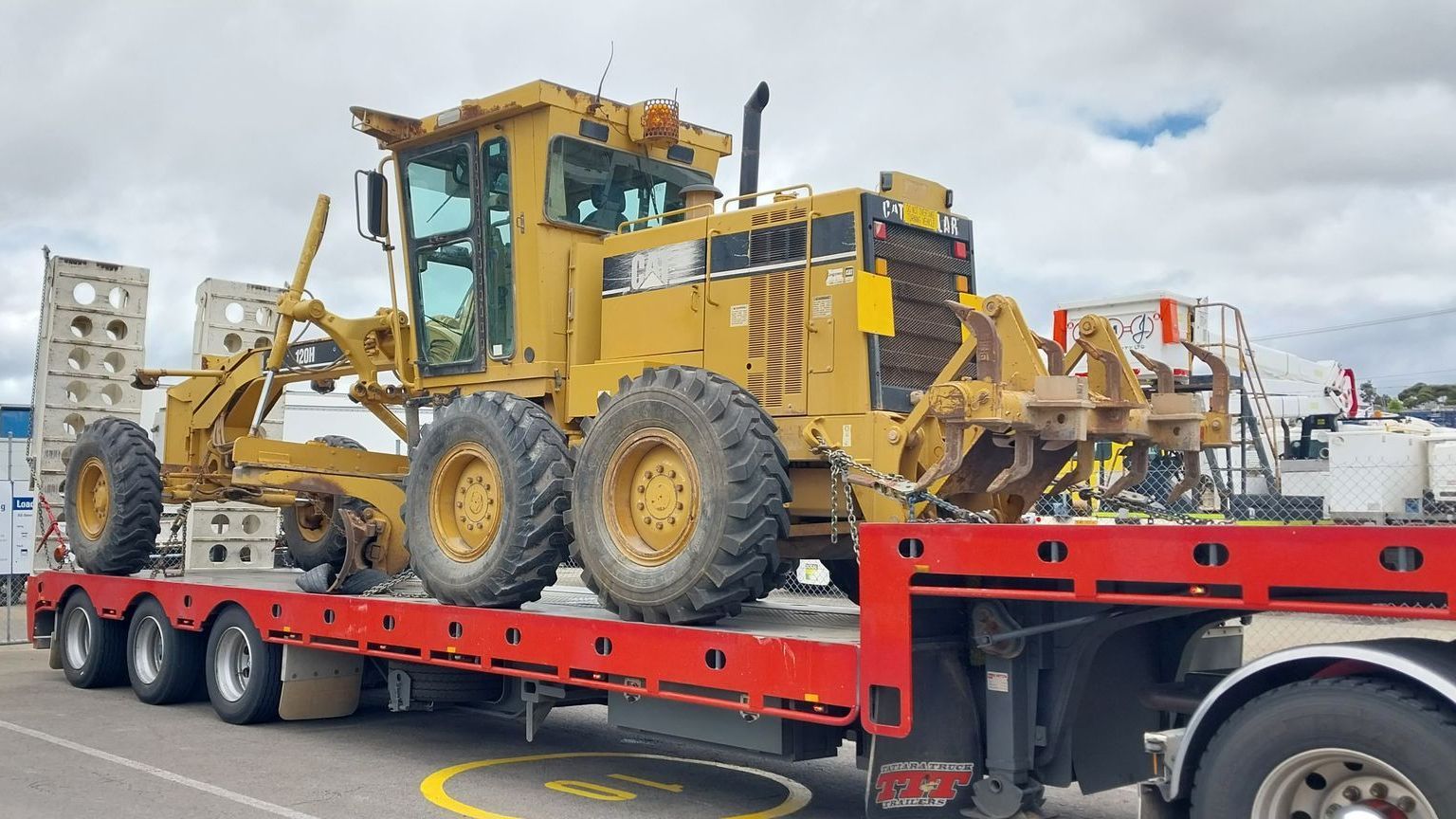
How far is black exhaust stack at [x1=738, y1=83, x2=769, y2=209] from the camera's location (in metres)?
8.77

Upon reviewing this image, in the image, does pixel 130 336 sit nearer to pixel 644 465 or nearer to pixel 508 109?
pixel 508 109

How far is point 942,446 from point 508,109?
3.84m

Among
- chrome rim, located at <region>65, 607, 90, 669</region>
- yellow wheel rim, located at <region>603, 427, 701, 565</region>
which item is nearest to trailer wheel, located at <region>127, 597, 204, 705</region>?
chrome rim, located at <region>65, 607, 90, 669</region>

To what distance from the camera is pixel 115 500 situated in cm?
1149

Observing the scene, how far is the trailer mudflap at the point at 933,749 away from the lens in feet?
18.6

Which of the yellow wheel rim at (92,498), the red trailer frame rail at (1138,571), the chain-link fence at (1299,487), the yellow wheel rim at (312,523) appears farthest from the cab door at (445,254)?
the red trailer frame rail at (1138,571)

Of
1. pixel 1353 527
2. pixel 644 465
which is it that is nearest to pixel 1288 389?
pixel 644 465

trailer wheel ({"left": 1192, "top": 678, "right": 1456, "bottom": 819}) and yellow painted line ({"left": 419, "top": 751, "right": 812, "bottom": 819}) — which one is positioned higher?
trailer wheel ({"left": 1192, "top": 678, "right": 1456, "bottom": 819})

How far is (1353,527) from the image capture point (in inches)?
170

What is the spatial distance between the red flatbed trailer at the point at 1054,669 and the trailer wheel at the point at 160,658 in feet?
10.5

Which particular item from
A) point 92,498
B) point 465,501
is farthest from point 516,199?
point 92,498

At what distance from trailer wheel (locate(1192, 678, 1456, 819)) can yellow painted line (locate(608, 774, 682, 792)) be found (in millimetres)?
3907

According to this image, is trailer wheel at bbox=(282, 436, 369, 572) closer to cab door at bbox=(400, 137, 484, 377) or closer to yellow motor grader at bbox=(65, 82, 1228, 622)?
yellow motor grader at bbox=(65, 82, 1228, 622)

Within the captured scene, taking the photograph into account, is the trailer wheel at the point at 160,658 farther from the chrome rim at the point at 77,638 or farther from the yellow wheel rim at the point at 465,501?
the yellow wheel rim at the point at 465,501
